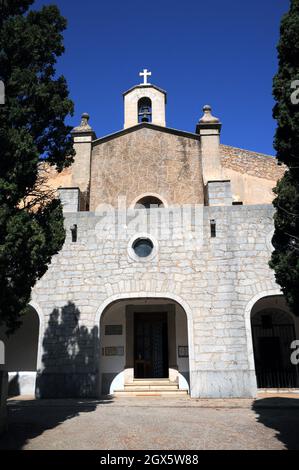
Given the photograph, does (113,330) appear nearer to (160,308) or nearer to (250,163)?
(160,308)

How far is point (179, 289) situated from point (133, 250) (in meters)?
1.77

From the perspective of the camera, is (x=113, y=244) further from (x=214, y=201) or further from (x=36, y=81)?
(x=36, y=81)

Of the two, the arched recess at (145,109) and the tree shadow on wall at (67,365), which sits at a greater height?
the arched recess at (145,109)

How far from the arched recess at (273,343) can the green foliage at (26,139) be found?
849 centimetres

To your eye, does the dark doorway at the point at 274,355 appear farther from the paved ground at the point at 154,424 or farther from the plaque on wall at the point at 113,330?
the plaque on wall at the point at 113,330

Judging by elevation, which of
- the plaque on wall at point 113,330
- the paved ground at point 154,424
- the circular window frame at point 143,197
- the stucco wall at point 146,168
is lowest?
the paved ground at point 154,424

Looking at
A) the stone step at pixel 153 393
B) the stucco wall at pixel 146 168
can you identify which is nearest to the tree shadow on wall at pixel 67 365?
the stone step at pixel 153 393

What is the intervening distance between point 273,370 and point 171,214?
20.4ft

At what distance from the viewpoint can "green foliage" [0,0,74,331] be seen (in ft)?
19.6

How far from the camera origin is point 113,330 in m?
13.1

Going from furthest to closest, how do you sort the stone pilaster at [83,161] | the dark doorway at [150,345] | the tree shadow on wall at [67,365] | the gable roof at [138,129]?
the gable roof at [138,129]
the stone pilaster at [83,161]
the dark doorway at [150,345]
the tree shadow on wall at [67,365]

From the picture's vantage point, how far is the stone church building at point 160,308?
11016 mm

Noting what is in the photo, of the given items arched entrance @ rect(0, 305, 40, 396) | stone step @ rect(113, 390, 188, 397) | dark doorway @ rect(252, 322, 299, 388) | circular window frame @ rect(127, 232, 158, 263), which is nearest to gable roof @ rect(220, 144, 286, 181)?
dark doorway @ rect(252, 322, 299, 388)

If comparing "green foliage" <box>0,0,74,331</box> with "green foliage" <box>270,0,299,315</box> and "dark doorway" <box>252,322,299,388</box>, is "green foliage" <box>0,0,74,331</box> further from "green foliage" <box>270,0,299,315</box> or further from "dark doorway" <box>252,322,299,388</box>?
"dark doorway" <box>252,322,299,388</box>
